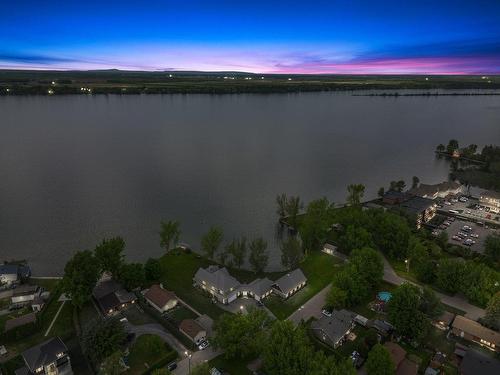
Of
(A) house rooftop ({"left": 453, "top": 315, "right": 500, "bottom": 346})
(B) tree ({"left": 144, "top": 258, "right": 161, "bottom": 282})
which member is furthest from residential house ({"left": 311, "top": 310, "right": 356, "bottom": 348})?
(B) tree ({"left": 144, "top": 258, "right": 161, "bottom": 282})

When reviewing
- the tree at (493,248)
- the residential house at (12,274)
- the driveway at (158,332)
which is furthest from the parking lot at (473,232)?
the residential house at (12,274)

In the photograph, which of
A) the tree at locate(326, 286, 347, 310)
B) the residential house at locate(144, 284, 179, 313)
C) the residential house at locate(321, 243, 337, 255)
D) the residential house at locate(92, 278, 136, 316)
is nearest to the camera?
the tree at locate(326, 286, 347, 310)

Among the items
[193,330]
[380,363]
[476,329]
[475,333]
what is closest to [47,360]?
[193,330]

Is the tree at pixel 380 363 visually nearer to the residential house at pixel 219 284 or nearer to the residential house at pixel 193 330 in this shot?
the residential house at pixel 193 330

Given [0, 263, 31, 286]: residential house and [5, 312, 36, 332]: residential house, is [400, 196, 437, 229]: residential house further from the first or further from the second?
[0, 263, 31, 286]: residential house

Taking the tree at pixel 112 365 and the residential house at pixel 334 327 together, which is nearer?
the tree at pixel 112 365
